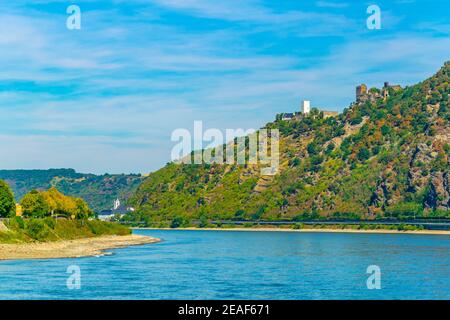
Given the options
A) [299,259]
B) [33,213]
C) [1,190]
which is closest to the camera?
[299,259]

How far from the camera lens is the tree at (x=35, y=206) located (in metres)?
140

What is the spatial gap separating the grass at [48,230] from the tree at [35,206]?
3061 mm

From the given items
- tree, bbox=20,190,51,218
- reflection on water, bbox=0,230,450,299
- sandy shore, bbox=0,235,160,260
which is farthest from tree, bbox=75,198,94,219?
reflection on water, bbox=0,230,450,299

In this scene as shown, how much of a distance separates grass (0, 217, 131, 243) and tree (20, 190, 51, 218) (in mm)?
3061

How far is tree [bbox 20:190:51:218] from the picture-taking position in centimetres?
14012

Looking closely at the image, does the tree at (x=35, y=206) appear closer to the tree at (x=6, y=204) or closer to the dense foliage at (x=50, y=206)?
the dense foliage at (x=50, y=206)

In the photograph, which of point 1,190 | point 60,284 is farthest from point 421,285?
point 1,190

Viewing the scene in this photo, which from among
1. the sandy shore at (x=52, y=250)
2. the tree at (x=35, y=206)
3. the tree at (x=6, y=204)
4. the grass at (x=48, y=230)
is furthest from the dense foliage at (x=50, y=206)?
the tree at (x=6, y=204)

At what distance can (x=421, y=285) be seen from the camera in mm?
72000

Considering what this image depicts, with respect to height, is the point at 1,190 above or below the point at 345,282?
above

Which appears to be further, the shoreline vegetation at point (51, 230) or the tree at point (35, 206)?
the tree at point (35, 206)
